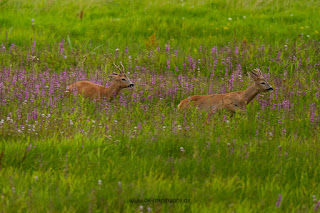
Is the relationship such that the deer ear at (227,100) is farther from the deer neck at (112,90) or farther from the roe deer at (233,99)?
the deer neck at (112,90)

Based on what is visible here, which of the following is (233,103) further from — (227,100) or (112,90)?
(112,90)

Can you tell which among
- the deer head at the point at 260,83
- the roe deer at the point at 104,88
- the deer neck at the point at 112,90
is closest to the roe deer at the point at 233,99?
the deer head at the point at 260,83

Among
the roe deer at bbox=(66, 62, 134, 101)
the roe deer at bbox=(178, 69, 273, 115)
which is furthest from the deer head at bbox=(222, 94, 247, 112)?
the roe deer at bbox=(66, 62, 134, 101)

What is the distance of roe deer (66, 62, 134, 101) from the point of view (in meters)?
8.59

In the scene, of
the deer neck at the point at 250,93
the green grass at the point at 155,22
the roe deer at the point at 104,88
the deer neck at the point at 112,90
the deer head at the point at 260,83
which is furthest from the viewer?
the green grass at the point at 155,22

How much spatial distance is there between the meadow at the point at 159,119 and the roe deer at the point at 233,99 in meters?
0.20

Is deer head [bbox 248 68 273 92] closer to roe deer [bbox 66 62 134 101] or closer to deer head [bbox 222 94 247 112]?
deer head [bbox 222 94 247 112]

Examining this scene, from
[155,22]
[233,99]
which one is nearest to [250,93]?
[233,99]

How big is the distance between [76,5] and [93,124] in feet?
33.3

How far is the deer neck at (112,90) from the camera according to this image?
8789 millimetres

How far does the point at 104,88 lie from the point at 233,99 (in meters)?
2.43

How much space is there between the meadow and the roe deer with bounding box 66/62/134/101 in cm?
24

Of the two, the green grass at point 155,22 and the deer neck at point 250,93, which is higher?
the green grass at point 155,22

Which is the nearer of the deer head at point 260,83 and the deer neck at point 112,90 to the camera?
the deer head at point 260,83
